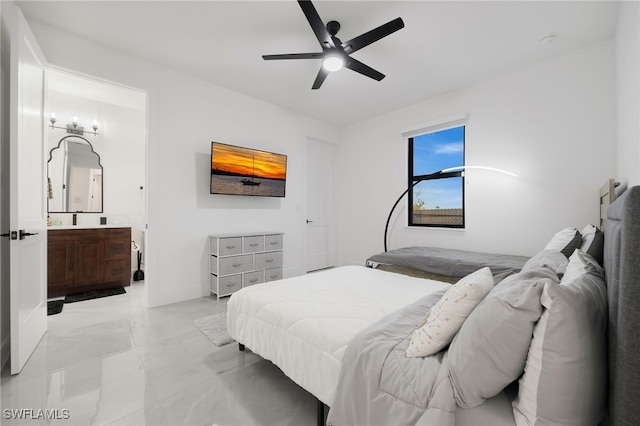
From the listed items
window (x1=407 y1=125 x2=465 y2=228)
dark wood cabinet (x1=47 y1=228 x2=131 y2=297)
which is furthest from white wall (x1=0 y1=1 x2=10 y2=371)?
window (x1=407 y1=125 x2=465 y2=228)

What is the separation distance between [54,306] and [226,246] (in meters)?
1.97

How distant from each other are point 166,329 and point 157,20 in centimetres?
281

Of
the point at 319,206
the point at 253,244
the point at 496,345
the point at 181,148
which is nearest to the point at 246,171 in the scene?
the point at 181,148

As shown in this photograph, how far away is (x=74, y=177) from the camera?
13.3 feet

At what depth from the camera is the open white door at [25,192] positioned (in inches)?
72.0

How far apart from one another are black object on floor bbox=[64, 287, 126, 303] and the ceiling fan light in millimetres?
3856

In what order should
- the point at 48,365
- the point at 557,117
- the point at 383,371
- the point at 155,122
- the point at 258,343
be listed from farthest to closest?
the point at 155,122 < the point at 557,117 < the point at 48,365 < the point at 258,343 < the point at 383,371

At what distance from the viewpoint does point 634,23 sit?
5.75 feet

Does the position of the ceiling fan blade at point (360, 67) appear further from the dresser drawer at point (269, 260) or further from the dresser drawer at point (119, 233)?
the dresser drawer at point (119, 233)

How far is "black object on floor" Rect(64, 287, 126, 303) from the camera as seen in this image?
11.0 feet

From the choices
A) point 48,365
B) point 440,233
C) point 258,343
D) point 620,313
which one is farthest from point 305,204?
point 620,313

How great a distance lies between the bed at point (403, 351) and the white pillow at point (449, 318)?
1.8 inches

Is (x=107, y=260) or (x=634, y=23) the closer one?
(x=634, y=23)

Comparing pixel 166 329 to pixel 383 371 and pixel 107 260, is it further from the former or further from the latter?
pixel 383 371
